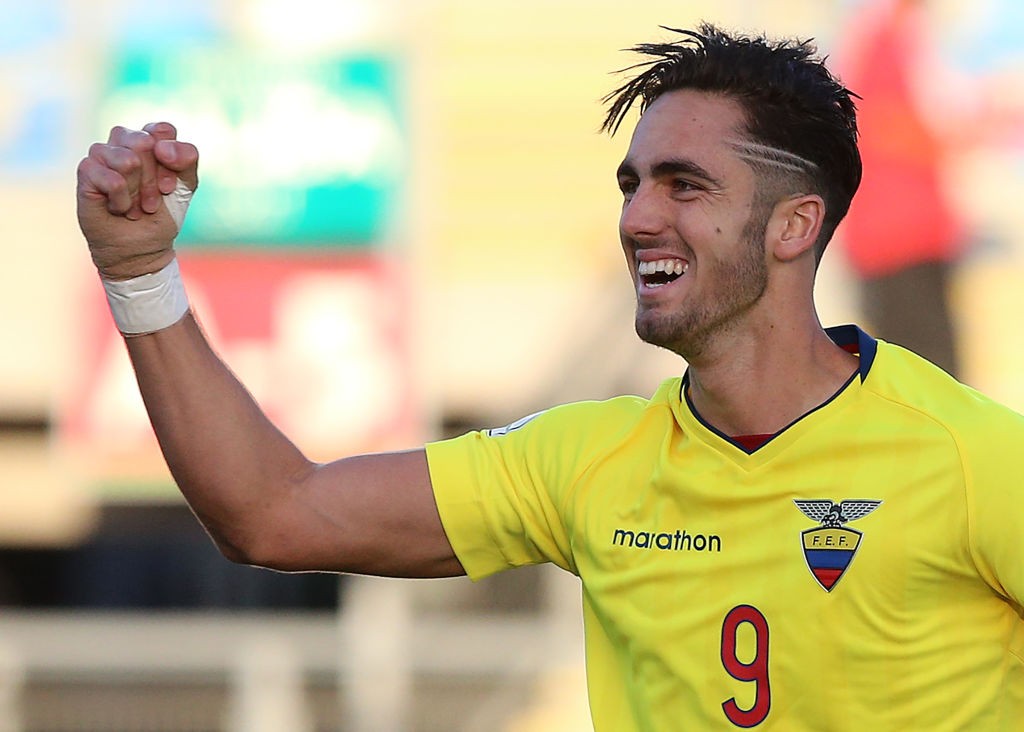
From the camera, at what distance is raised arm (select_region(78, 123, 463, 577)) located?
331 centimetres

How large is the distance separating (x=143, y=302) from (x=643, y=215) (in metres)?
1.02

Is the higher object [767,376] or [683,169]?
[683,169]

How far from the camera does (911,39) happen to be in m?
8.12

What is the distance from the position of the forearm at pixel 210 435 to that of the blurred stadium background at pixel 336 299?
5896mm

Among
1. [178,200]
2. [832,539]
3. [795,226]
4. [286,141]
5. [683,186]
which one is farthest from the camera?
[286,141]

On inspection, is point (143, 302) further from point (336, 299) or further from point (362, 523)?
point (336, 299)

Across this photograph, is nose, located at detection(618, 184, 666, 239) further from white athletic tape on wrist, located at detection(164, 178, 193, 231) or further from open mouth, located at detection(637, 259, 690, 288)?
white athletic tape on wrist, located at detection(164, 178, 193, 231)

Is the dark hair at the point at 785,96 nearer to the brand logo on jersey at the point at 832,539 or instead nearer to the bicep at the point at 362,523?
the brand logo on jersey at the point at 832,539

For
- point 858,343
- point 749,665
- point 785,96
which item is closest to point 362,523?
point 749,665

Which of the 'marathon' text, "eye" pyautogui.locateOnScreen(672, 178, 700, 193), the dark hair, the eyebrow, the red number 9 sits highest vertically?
the dark hair

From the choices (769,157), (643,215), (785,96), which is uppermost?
(785,96)

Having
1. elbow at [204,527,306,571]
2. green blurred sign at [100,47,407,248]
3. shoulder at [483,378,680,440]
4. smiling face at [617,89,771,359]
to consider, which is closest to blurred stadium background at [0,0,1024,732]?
green blurred sign at [100,47,407,248]

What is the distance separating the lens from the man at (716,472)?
3152 mm

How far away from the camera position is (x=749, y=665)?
3.23 m
